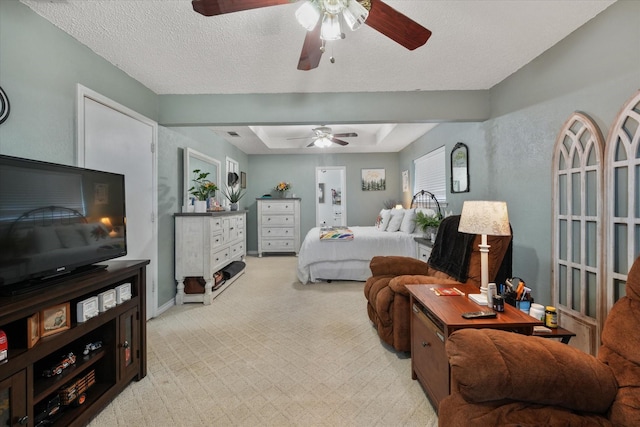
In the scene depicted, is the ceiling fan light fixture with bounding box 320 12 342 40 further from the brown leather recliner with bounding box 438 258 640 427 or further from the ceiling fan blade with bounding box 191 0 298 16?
the brown leather recliner with bounding box 438 258 640 427

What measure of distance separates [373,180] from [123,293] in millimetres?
5751

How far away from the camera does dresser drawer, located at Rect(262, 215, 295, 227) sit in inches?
252

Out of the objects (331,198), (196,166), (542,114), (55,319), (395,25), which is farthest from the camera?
(331,198)

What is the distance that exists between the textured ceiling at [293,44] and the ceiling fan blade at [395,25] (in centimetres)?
32

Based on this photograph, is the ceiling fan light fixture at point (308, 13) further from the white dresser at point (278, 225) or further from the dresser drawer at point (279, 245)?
the dresser drawer at point (279, 245)

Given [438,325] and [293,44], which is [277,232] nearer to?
[293,44]

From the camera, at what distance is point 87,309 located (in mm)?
Answer: 1513

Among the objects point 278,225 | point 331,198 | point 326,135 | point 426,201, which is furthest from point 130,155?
point 331,198

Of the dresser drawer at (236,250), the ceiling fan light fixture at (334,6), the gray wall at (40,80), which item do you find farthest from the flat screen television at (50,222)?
the dresser drawer at (236,250)

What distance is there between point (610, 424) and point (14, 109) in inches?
128

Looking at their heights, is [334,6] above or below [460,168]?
above

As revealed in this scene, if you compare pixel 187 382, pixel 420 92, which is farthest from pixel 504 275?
pixel 187 382

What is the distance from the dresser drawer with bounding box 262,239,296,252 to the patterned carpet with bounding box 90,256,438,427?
310 cm

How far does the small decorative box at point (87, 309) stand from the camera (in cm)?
149
